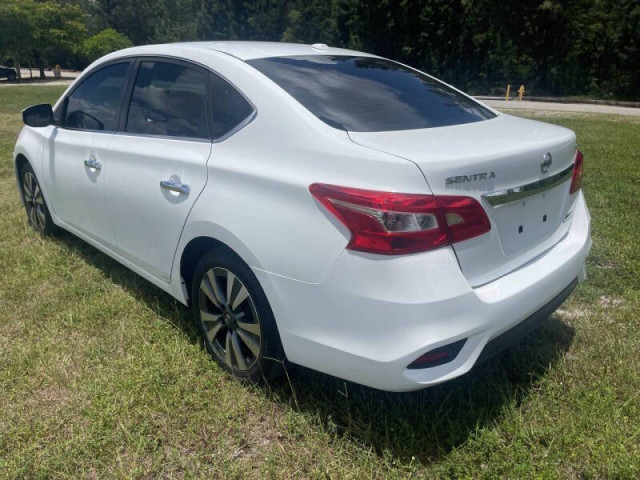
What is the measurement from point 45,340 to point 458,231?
2.51m

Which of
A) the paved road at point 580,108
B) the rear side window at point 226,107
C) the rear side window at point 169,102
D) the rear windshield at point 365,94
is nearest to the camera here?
the rear windshield at point 365,94

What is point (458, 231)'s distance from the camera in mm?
2105

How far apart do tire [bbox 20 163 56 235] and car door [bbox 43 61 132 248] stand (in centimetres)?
42

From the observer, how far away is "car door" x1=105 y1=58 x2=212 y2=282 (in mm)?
2836

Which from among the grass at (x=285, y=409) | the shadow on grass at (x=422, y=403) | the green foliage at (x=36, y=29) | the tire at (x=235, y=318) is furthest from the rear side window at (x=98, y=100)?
the green foliage at (x=36, y=29)

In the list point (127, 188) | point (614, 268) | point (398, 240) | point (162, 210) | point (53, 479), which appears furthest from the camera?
point (614, 268)

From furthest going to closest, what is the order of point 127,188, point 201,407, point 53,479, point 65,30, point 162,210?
1. point 65,30
2. point 127,188
3. point 162,210
4. point 201,407
5. point 53,479

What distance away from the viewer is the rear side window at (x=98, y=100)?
11.7 ft

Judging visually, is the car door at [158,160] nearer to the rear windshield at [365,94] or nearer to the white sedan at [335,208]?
the white sedan at [335,208]

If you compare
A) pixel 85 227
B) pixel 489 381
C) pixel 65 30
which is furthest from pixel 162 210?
pixel 65 30

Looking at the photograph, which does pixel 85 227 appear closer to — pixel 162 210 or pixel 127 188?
pixel 127 188

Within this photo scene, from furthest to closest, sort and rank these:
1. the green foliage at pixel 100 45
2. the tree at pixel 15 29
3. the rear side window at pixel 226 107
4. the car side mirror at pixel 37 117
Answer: the green foliage at pixel 100 45 → the tree at pixel 15 29 → the car side mirror at pixel 37 117 → the rear side window at pixel 226 107

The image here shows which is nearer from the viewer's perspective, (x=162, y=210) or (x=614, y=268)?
(x=162, y=210)

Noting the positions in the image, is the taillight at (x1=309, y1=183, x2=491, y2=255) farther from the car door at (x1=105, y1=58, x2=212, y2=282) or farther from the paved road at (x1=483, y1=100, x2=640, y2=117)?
the paved road at (x1=483, y1=100, x2=640, y2=117)
